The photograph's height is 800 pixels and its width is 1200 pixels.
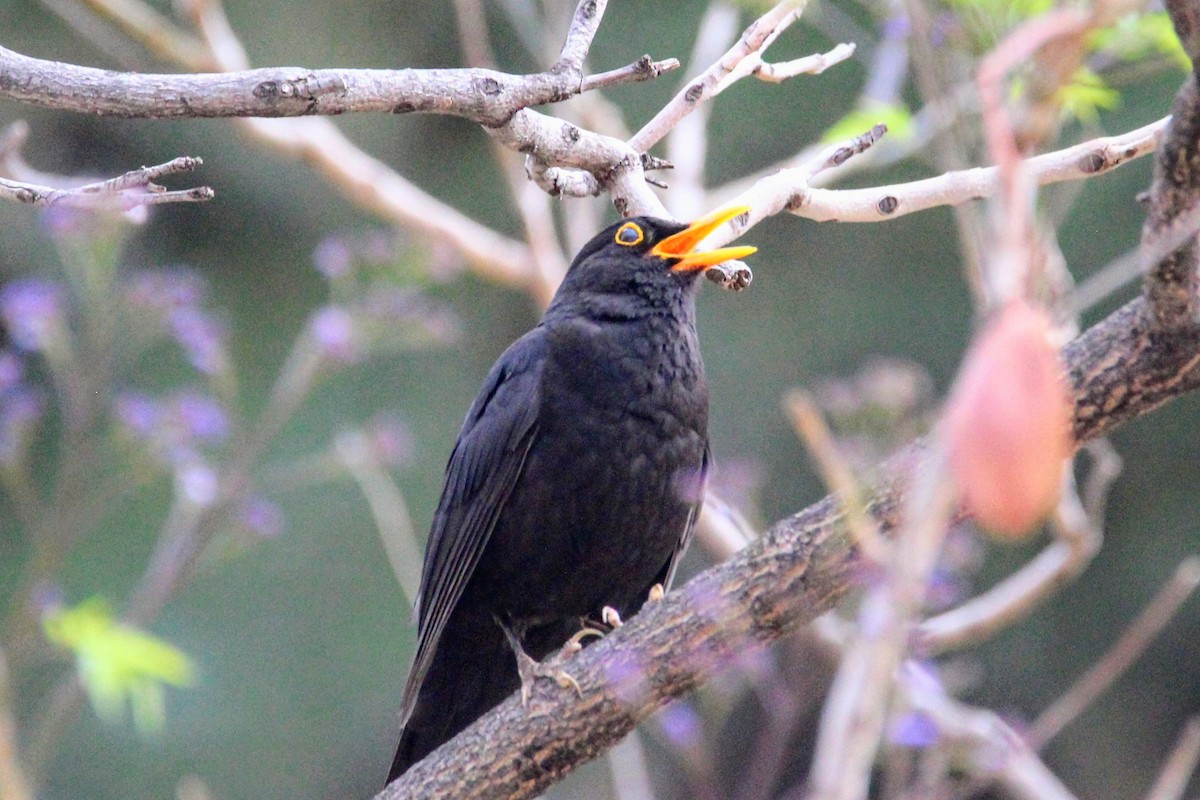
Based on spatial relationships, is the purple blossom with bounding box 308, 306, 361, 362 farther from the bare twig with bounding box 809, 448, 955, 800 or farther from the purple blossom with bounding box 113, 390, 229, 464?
the bare twig with bounding box 809, 448, 955, 800

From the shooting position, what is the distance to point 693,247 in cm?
405

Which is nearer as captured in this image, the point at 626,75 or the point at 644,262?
the point at 626,75

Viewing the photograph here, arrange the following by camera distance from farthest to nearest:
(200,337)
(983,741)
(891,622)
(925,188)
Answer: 1. (200,337)
2. (983,741)
3. (925,188)
4. (891,622)

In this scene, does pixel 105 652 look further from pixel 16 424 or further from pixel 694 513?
pixel 694 513

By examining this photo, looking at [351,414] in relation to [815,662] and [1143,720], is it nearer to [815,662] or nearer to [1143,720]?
[815,662]

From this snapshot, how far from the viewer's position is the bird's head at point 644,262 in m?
4.07

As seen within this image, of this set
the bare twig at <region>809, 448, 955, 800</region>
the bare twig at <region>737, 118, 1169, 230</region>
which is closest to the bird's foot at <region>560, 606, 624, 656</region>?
the bare twig at <region>737, 118, 1169, 230</region>

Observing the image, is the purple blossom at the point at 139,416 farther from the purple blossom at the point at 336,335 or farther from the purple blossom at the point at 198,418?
the purple blossom at the point at 336,335

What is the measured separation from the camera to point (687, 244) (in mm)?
4102

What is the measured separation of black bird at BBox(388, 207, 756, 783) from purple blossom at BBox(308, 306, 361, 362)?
83cm

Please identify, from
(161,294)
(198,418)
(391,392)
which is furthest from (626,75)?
(391,392)

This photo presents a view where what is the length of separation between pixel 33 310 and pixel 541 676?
2.19 metres

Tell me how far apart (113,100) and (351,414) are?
5790mm

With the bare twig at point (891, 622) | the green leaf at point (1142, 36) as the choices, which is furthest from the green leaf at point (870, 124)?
the bare twig at point (891, 622)
